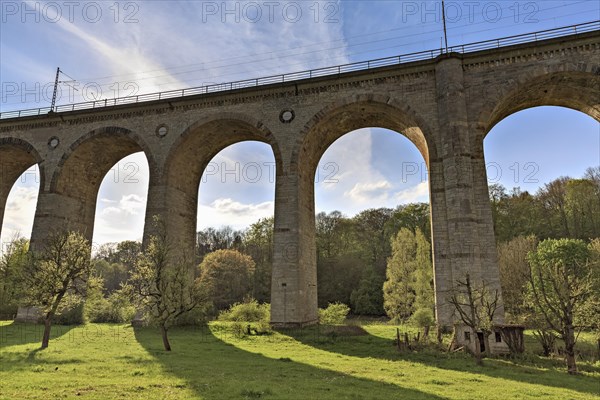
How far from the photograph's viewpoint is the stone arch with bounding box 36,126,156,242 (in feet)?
86.4

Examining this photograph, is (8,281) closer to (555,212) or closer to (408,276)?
(408,276)

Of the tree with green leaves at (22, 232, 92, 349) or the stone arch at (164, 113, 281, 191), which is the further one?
the stone arch at (164, 113, 281, 191)

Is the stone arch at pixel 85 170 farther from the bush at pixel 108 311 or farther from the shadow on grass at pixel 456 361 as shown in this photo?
the shadow on grass at pixel 456 361

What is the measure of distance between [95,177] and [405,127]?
22426 mm

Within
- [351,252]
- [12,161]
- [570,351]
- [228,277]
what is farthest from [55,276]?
[351,252]

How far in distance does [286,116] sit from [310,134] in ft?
5.77

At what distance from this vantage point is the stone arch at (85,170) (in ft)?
86.4

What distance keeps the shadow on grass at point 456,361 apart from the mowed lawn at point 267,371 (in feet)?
0.13

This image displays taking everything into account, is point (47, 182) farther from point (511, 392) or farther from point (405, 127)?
point (511, 392)

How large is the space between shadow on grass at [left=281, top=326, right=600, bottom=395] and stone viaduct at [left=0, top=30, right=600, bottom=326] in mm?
2071

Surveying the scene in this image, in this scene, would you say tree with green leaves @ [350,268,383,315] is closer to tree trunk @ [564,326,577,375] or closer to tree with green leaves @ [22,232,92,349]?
tree trunk @ [564,326,577,375]

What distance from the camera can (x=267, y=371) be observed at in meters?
12.2

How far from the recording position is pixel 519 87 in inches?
785

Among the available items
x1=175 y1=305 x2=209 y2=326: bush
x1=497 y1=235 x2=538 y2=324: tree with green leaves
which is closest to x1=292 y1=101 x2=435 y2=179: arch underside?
x1=175 y1=305 x2=209 y2=326: bush
